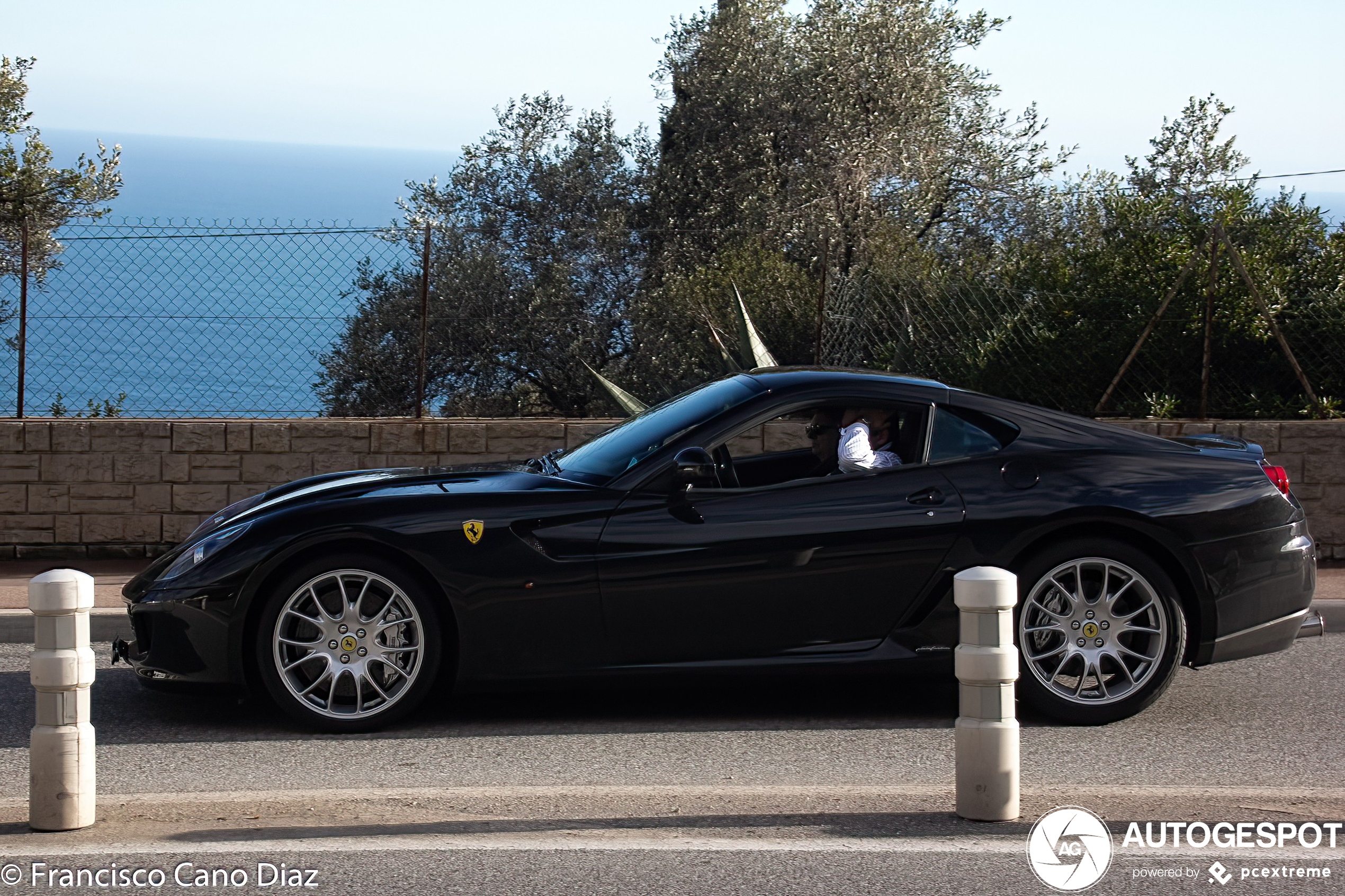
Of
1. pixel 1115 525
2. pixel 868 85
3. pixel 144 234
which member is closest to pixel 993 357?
pixel 1115 525

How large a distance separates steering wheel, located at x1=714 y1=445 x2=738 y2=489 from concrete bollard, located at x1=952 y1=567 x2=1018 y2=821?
1.62 m

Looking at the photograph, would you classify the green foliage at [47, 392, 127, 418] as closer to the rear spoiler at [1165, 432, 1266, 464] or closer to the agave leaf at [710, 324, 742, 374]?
the agave leaf at [710, 324, 742, 374]

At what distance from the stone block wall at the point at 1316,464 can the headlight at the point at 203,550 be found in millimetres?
6620

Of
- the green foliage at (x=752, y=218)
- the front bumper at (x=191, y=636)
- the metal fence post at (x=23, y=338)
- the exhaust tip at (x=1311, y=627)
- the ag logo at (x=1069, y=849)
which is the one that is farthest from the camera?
the green foliage at (x=752, y=218)

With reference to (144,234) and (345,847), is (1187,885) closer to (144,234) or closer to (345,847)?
(345,847)

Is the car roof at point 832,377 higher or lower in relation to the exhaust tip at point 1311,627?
higher

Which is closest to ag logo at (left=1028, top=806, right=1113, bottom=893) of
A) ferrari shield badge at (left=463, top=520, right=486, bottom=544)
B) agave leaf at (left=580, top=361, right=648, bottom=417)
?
ferrari shield badge at (left=463, top=520, right=486, bottom=544)

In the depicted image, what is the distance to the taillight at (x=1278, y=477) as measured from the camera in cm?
592

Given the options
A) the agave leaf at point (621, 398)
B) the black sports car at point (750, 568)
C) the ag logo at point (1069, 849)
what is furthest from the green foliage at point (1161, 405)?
the ag logo at point (1069, 849)

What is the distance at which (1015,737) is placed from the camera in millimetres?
4191

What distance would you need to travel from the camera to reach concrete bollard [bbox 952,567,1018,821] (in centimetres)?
411

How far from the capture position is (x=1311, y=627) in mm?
5910

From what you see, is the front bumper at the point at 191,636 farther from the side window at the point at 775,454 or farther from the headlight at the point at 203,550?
the side window at the point at 775,454

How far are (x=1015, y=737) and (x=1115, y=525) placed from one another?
1.76 meters
